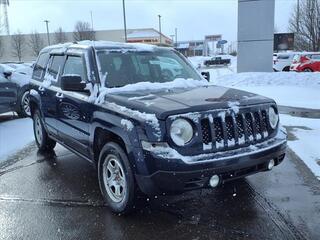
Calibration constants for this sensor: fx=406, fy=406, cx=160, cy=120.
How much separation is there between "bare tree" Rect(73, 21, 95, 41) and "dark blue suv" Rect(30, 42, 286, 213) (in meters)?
59.7

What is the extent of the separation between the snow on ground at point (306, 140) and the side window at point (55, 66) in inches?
158

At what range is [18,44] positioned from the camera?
74.6 metres

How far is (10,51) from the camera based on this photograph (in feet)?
264

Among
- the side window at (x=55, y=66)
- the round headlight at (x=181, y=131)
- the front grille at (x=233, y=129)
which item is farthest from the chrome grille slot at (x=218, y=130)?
the side window at (x=55, y=66)

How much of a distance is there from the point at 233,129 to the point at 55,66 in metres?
3.41

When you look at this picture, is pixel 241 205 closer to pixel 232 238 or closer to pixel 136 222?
pixel 232 238

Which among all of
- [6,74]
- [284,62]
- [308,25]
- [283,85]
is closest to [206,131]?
[6,74]

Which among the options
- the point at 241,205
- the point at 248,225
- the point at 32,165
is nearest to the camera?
the point at 248,225

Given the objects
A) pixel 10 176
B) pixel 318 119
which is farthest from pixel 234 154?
pixel 318 119

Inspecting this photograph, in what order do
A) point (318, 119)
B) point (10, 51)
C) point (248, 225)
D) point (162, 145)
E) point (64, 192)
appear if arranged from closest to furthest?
point (162, 145)
point (248, 225)
point (64, 192)
point (318, 119)
point (10, 51)

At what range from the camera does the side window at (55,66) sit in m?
6.15

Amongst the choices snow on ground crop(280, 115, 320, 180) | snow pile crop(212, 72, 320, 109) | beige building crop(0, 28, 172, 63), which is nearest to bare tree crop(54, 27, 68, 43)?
beige building crop(0, 28, 172, 63)

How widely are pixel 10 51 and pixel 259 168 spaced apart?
274 feet

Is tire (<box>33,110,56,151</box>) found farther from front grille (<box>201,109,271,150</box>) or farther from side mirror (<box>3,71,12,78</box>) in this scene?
side mirror (<box>3,71,12,78</box>)
